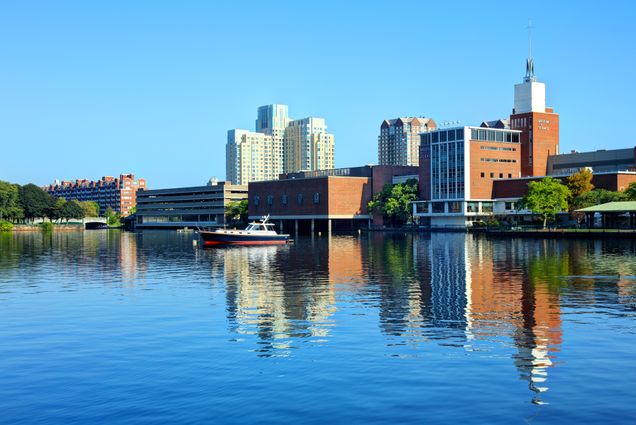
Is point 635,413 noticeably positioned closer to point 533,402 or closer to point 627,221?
point 533,402

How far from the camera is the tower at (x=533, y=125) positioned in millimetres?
163500

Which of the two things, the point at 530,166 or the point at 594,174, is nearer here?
the point at 594,174

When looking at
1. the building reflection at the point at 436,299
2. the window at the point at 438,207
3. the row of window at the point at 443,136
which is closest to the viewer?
the building reflection at the point at 436,299

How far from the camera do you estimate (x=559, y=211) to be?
134 metres

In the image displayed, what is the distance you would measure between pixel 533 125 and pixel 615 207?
49.9 metres

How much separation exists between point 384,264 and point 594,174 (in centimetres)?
9240

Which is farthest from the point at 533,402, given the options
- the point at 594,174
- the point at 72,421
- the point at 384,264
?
the point at 594,174

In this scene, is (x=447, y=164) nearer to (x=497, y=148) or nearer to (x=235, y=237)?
(x=497, y=148)

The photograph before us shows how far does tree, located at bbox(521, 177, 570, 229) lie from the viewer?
129 m

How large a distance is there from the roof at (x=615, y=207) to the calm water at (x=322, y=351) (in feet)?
240

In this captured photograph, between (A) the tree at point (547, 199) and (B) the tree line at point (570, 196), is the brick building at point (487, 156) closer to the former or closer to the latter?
(B) the tree line at point (570, 196)

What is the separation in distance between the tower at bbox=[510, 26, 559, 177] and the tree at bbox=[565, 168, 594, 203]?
81.5 ft

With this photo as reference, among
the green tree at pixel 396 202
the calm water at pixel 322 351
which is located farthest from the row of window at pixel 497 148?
the calm water at pixel 322 351

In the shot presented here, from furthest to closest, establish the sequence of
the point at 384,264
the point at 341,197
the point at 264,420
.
A: the point at 341,197
the point at 384,264
the point at 264,420
